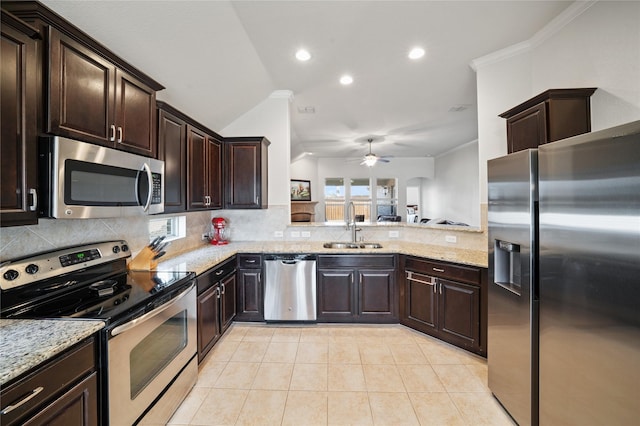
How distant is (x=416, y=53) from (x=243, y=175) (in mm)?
2463

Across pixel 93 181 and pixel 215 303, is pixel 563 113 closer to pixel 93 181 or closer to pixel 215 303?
pixel 93 181

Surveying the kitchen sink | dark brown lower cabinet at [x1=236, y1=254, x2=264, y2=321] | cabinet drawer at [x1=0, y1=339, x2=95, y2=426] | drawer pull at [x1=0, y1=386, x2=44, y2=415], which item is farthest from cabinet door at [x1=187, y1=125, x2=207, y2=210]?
drawer pull at [x1=0, y1=386, x2=44, y2=415]

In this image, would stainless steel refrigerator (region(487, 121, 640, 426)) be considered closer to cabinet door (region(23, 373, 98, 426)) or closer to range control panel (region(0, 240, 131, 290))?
cabinet door (region(23, 373, 98, 426))

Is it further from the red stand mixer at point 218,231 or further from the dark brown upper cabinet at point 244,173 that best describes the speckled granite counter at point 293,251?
the dark brown upper cabinet at point 244,173

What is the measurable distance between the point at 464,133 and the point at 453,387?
5456 mm

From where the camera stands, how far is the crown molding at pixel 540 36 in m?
2.17

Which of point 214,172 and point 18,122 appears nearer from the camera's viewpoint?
point 18,122

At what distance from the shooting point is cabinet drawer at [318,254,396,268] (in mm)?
3131

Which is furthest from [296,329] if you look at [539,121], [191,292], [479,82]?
[479,82]

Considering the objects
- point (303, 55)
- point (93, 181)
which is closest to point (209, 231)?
point (93, 181)

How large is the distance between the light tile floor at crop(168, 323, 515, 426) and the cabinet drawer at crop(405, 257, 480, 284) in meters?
0.73

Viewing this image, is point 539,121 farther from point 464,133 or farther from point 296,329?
point 464,133

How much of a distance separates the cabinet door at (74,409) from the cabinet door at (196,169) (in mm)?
1798

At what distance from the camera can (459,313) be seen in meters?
2.60
